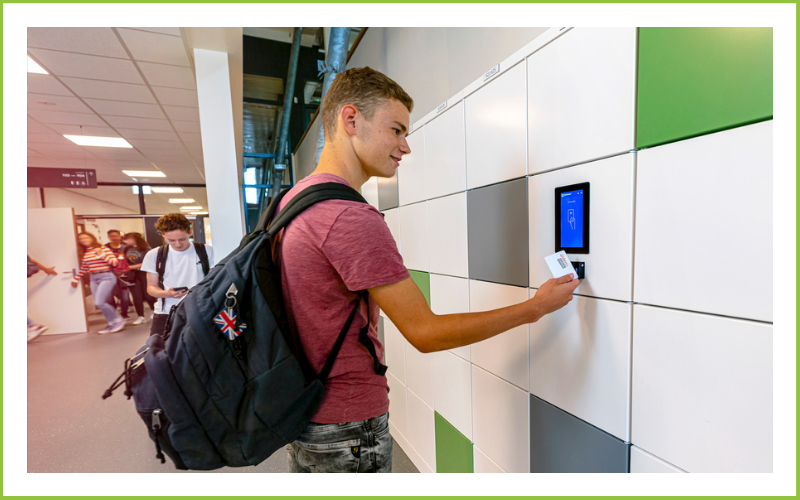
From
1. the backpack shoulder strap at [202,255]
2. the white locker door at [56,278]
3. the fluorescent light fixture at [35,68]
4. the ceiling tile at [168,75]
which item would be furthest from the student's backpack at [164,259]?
the white locker door at [56,278]

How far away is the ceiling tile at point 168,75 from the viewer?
2814 millimetres

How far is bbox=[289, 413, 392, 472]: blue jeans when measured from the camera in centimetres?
76

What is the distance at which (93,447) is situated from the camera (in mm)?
2227

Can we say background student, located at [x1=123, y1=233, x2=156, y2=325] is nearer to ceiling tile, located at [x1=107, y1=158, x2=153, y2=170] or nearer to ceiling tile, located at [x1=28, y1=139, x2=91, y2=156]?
ceiling tile, located at [x1=28, y1=139, x2=91, y2=156]

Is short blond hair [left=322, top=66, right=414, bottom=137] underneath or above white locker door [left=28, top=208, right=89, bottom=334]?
above

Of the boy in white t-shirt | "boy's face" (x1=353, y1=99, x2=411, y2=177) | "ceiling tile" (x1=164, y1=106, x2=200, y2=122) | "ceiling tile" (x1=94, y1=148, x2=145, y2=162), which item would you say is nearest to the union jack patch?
"boy's face" (x1=353, y1=99, x2=411, y2=177)

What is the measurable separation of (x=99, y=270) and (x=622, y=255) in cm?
624

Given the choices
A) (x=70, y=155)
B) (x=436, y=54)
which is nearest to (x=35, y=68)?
(x=70, y=155)

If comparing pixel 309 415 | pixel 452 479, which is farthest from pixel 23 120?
pixel 452 479

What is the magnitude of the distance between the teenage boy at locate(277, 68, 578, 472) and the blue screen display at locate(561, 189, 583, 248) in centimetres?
10

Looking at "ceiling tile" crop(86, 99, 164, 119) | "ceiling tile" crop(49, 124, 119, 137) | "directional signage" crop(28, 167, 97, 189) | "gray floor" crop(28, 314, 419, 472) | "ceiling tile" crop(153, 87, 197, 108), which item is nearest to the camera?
"gray floor" crop(28, 314, 419, 472)


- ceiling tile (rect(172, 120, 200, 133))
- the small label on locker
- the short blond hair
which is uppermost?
ceiling tile (rect(172, 120, 200, 133))

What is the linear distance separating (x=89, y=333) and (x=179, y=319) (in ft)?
20.0

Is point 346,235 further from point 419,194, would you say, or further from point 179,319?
point 419,194
